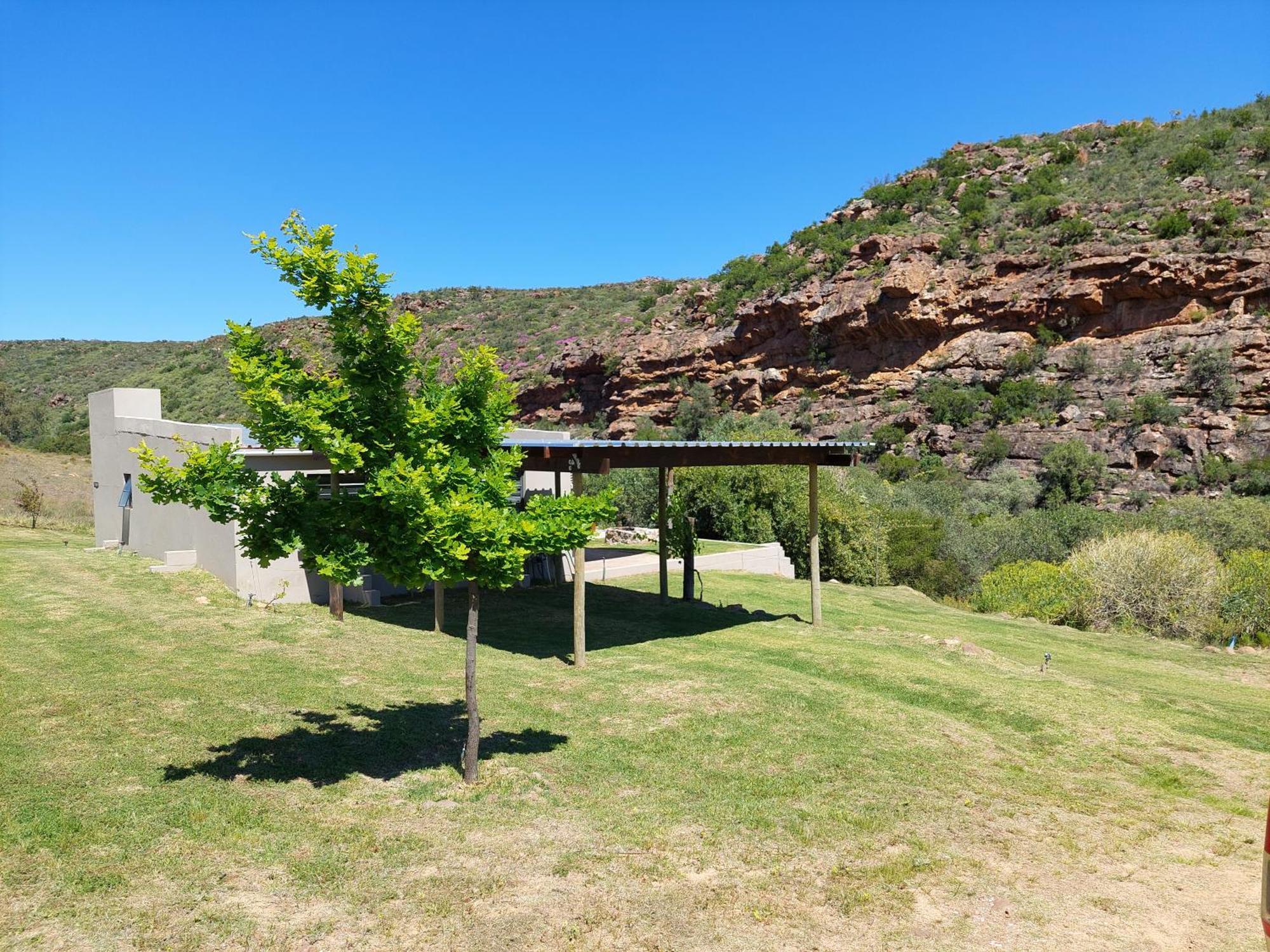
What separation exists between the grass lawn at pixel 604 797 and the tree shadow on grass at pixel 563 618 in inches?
12.4

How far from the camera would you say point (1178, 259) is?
3856 cm

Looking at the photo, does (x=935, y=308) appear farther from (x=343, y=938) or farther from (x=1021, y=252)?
(x=343, y=938)

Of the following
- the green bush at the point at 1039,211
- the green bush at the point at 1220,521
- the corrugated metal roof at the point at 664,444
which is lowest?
the green bush at the point at 1220,521

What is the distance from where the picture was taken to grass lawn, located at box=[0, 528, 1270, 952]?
529 centimetres

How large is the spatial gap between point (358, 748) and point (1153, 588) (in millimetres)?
19026

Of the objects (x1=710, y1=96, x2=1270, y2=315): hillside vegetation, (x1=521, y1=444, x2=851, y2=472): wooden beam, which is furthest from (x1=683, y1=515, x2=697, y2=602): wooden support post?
(x1=710, y1=96, x2=1270, y2=315): hillside vegetation

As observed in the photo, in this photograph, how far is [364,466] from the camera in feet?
22.3

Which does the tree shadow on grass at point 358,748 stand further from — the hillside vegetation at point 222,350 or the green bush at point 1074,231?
the green bush at point 1074,231

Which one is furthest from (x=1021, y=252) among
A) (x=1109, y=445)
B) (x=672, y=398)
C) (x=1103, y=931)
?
(x=1103, y=931)

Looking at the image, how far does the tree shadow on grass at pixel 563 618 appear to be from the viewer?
13.7 m

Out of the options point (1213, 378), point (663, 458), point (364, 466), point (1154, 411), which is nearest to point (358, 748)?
point (364, 466)

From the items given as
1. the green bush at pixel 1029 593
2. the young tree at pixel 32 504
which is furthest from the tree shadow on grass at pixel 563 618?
the young tree at pixel 32 504

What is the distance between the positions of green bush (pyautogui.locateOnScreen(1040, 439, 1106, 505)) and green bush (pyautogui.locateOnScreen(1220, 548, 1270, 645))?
44.5 feet

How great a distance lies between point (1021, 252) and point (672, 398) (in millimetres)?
20976
